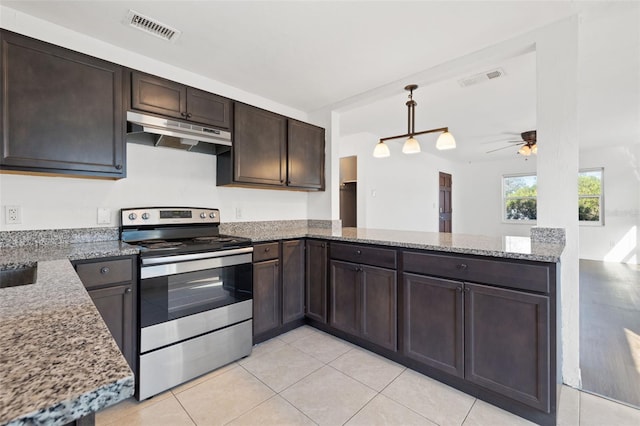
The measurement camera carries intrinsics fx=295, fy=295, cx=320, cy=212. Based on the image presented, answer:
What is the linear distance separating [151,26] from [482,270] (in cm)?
271

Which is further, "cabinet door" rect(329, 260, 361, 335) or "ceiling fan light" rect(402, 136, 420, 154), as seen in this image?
"ceiling fan light" rect(402, 136, 420, 154)

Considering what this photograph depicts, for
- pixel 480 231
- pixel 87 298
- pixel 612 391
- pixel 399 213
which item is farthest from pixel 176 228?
pixel 480 231

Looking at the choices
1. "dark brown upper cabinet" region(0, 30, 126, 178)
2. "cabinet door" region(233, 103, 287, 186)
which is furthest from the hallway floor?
"dark brown upper cabinet" region(0, 30, 126, 178)

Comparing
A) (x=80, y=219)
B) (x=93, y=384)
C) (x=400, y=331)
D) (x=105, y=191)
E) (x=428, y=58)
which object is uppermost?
(x=428, y=58)

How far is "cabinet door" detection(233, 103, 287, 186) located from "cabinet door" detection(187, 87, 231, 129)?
0.31ft

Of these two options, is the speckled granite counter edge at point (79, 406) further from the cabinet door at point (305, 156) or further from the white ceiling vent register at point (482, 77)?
the white ceiling vent register at point (482, 77)

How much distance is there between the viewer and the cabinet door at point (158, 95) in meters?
2.11

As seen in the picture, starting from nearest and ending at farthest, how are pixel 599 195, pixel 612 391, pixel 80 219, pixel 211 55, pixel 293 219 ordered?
pixel 612 391, pixel 80 219, pixel 211 55, pixel 293 219, pixel 599 195

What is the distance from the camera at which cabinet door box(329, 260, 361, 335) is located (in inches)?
98.0

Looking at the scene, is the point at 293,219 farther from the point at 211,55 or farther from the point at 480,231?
the point at 480,231

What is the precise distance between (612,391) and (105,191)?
12.3ft

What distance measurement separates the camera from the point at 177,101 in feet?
7.57

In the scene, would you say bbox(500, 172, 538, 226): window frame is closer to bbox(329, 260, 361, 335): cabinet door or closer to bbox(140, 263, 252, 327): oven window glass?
bbox(329, 260, 361, 335): cabinet door

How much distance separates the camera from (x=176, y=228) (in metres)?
2.47
